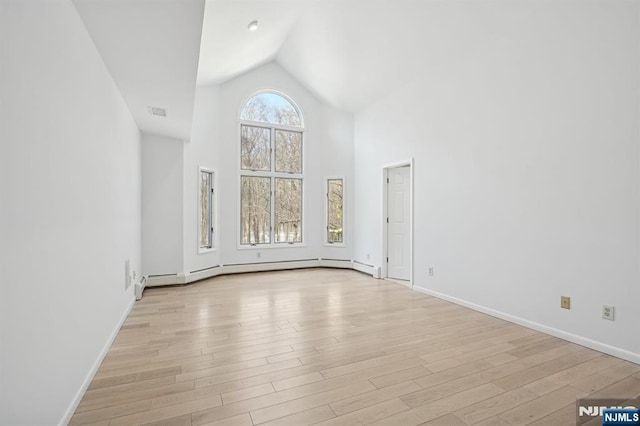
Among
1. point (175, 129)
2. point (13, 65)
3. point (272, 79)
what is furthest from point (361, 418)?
point (272, 79)

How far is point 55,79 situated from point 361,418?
243cm

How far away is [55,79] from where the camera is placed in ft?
5.43

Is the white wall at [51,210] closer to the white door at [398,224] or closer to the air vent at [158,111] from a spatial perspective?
the air vent at [158,111]

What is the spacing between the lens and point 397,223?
5.61 m

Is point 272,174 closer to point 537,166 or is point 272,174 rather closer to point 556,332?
point 537,166

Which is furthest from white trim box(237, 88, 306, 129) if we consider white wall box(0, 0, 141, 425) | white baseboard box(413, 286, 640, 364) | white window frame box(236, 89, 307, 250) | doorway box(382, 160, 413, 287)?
white baseboard box(413, 286, 640, 364)

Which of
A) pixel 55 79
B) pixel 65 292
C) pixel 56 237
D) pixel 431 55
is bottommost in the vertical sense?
pixel 65 292

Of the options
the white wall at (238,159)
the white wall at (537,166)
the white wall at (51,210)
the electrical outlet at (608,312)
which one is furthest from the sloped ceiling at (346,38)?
the electrical outlet at (608,312)

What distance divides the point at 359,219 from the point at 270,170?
2073 millimetres

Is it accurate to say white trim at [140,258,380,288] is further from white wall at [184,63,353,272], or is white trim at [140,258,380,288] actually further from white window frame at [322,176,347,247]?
white window frame at [322,176,347,247]

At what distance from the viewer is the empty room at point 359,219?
66.9 inches

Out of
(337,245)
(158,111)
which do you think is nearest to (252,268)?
(337,245)

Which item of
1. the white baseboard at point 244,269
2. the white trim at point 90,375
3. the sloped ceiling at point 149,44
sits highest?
the sloped ceiling at point 149,44

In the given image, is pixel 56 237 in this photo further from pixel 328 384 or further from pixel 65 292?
pixel 328 384
